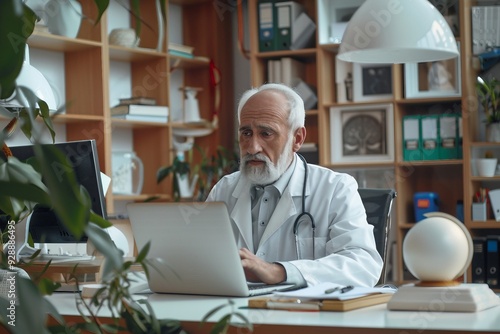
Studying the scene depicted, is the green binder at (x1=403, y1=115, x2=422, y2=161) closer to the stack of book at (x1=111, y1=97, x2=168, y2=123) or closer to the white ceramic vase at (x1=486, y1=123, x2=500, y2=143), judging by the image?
the white ceramic vase at (x1=486, y1=123, x2=500, y2=143)

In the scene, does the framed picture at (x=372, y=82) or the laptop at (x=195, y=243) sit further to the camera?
the framed picture at (x=372, y=82)

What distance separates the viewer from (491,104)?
4.52 m

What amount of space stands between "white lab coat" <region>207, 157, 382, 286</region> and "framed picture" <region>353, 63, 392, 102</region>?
201cm

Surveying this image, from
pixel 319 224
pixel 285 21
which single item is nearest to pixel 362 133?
pixel 285 21

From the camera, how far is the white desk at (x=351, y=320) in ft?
4.68

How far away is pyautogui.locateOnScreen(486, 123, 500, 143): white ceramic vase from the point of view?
4.46m

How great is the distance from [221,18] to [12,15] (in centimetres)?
489

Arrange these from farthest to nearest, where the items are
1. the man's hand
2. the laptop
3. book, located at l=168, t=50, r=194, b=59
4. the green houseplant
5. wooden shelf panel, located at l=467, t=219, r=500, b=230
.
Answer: book, located at l=168, t=50, r=194, b=59 → wooden shelf panel, located at l=467, t=219, r=500, b=230 → the man's hand → the laptop → the green houseplant

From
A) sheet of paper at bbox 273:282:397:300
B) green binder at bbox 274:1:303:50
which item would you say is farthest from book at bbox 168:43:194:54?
sheet of paper at bbox 273:282:397:300

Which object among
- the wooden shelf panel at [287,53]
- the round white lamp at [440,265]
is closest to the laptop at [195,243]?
the round white lamp at [440,265]

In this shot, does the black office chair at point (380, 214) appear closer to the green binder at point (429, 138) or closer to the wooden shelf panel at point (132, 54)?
the green binder at point (429, 138)

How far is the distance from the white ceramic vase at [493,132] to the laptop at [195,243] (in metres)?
2.82

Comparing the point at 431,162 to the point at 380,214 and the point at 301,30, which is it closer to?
the point at 301,30

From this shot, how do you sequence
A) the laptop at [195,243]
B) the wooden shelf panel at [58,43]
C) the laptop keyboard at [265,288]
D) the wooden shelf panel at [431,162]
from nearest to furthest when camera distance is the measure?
1. the laptop at [195,243]
2. the laptop keyboard at [265,288]
3. the wooden shelf panel at [58,43]
4. the wooden shelf panel at [431,162]
